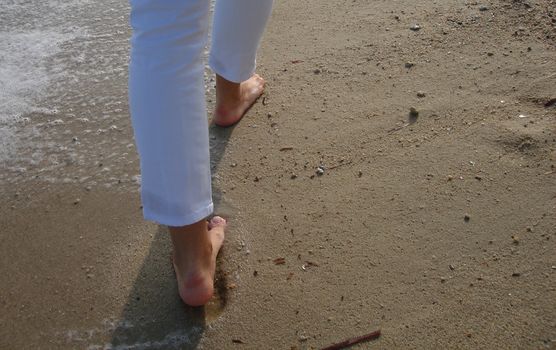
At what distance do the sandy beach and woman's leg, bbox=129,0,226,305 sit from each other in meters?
0.32

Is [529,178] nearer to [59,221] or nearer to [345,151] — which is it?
[345,151]

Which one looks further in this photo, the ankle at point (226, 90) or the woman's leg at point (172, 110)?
the ankle at point (226, 90)

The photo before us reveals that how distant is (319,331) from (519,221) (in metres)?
0.69

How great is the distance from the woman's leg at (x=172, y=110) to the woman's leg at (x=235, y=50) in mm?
657

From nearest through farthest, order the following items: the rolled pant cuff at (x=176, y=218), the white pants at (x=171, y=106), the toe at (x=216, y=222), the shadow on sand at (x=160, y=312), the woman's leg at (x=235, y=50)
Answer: the white pants at (x=171, y=106) < the rolled pant cuff at (x=176, y=218) < the shadow on sand at (x=160, y=312) < the toe at (x=216, y=222) < the woman's leg at (x=235, y=50)

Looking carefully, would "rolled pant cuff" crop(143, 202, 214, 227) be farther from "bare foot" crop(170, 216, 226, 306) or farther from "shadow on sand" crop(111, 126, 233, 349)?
"shadow on sand" crop(111, 126, 233, 349)

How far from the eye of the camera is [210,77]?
251 cm

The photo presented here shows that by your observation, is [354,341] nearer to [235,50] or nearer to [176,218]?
[176,218]

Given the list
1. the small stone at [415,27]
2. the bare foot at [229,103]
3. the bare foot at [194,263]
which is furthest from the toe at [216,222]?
the small stone at [415,27]

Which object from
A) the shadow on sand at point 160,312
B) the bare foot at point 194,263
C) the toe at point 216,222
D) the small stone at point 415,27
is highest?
the small stone at point 415,27

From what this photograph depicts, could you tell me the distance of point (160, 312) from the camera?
5.36 ft

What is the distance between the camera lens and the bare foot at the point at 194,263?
1.53 metres

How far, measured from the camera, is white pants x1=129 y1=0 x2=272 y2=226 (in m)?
1.27

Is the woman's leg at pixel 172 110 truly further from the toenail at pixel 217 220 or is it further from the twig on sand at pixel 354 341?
the twig on sand at pixel 354 341
